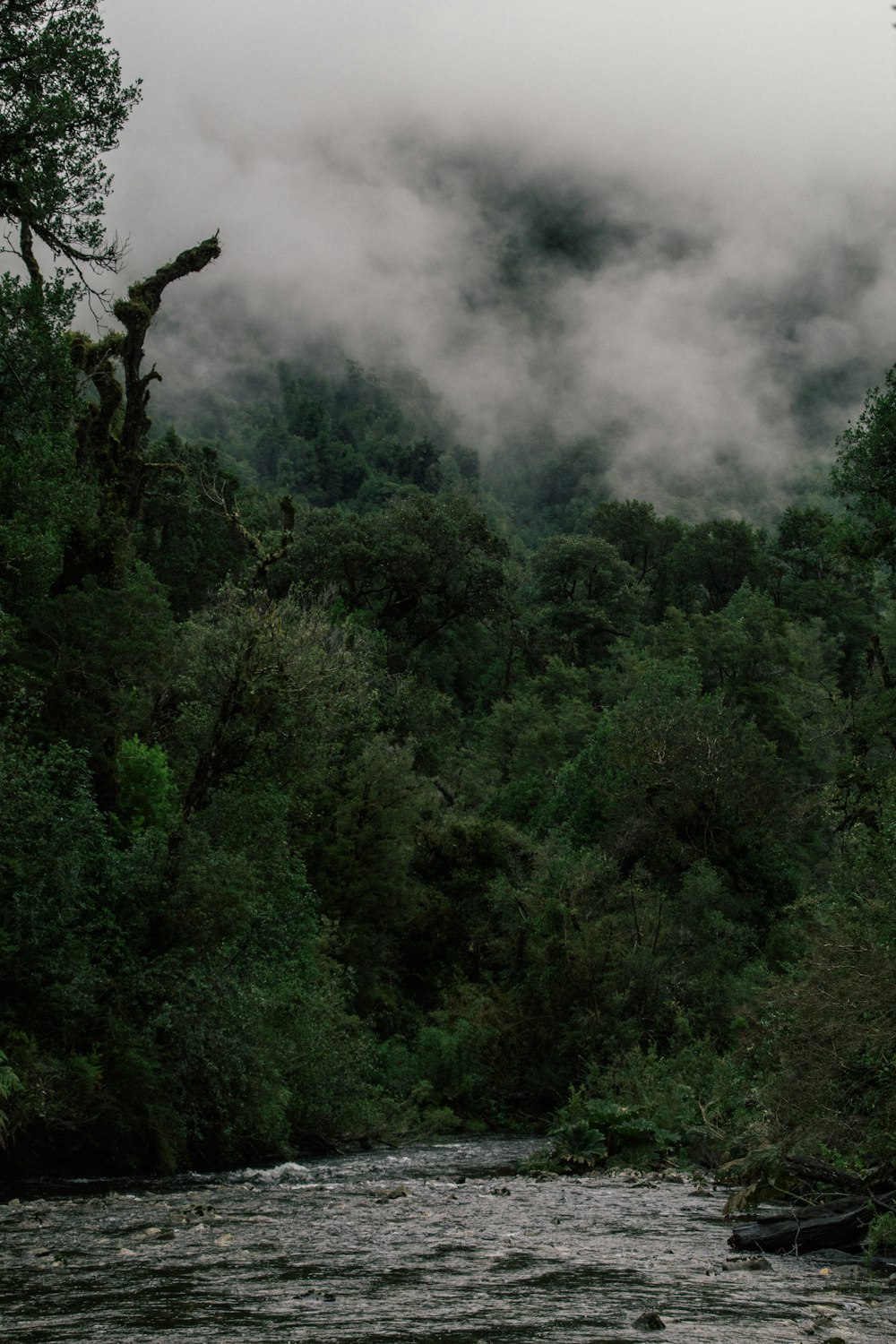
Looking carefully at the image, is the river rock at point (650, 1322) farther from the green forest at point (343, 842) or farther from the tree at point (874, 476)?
the tree at point (874, 476)

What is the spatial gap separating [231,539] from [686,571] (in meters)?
38.1

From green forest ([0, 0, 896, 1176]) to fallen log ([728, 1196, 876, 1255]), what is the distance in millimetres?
938

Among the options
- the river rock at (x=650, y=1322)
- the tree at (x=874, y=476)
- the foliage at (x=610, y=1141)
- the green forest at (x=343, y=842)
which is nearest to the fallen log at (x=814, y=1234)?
the green forest at (x=343, y=842)

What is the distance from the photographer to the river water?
9672mm

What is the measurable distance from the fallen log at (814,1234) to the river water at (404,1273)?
374mm

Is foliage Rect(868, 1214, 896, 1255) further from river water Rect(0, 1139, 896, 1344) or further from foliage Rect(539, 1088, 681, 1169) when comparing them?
foliage Rect(539, 1088, 681, 1169)

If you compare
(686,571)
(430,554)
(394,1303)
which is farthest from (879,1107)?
(686,571)

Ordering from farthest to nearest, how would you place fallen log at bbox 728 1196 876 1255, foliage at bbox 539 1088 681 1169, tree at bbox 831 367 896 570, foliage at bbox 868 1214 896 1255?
foliage at bbox 539 1088 681 1169, tree at bbox 831 367 896 570, fallen log at bbox 728 1196 876 1255, foliage at bbox 868 1214 896 1255

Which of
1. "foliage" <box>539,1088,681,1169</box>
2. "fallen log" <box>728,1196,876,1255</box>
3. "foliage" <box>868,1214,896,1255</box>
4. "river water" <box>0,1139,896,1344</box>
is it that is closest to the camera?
"river water" <box>0,1139,896,1344</box>

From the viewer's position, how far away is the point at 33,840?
22.8m

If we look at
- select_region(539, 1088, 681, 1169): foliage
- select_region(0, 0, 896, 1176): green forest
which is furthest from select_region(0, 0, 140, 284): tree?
select_region(539, 1088, 681, 1169): foliage

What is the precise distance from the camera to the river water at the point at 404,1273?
9672 millimetres

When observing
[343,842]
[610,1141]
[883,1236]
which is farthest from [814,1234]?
[343,842]

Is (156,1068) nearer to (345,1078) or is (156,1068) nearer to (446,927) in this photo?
(345,1078)
